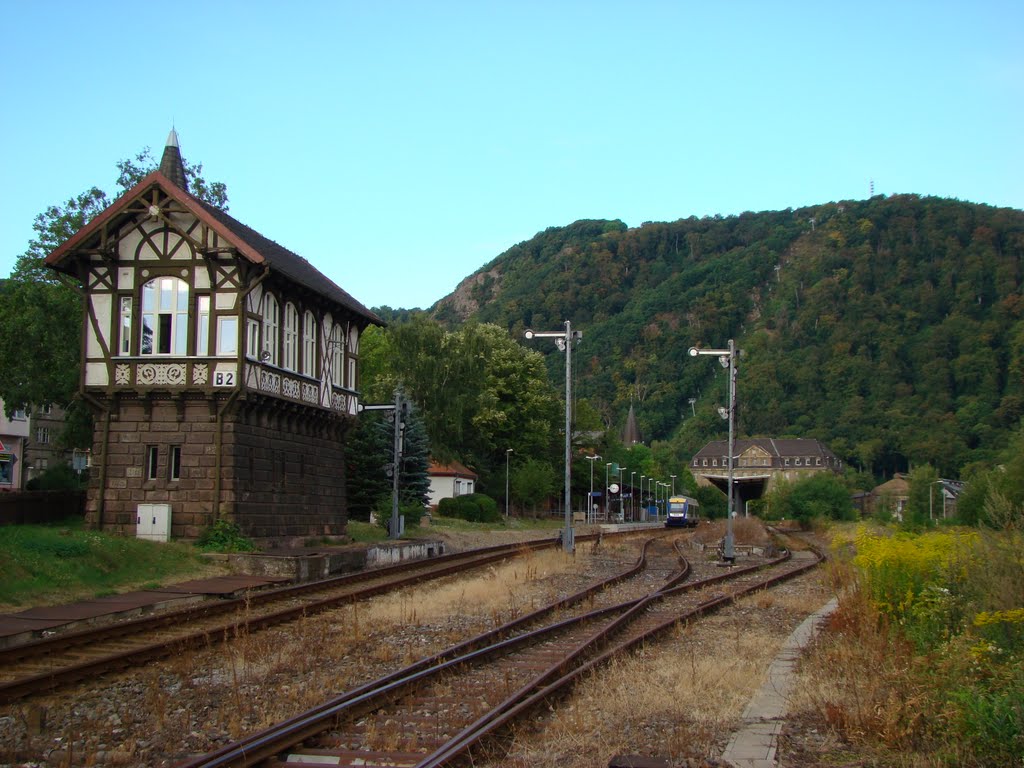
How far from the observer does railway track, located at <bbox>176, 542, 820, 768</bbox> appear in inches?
299

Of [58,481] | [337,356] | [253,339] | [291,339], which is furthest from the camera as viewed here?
[58,481]

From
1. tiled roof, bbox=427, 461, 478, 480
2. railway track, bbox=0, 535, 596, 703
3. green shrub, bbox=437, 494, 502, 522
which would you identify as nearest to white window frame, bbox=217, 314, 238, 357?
railway track, bbox=0, 535, 596, 703

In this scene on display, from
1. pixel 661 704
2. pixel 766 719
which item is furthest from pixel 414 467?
pixel 766 719

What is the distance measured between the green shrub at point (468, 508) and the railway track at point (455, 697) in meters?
40.1

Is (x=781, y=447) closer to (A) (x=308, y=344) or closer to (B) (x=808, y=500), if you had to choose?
(B) (x=808, y=500)

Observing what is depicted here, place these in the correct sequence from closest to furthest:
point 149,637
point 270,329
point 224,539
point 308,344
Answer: point 149,637 → point 224,539 → point 270,329 → point 308,344

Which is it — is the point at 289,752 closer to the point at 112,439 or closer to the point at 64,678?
the point at 64,678

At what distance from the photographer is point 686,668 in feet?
36.6

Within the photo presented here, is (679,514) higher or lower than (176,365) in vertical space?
lower

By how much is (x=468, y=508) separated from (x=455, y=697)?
155 feet

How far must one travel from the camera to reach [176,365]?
25938 millimetres

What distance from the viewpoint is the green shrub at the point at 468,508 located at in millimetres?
57000

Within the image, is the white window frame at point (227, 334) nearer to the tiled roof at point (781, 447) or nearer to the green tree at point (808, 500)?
the green tree at point (808, 500)

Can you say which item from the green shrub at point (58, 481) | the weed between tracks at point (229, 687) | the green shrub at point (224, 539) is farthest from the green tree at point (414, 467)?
the weed between tracks at point (229, 687)
